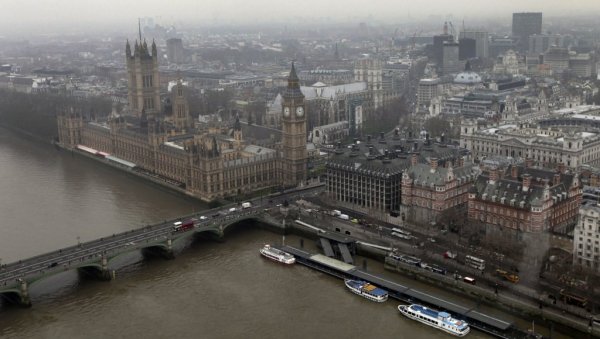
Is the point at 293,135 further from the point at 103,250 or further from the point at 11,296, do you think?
the point at 11,296

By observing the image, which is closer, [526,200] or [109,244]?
[526,200]

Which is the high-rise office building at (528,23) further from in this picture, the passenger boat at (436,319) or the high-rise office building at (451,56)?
the passenger boat at (436,319)

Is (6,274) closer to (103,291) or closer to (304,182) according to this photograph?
(103,291)

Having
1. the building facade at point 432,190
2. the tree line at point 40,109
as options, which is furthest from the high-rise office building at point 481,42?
the building facade at point 432,190

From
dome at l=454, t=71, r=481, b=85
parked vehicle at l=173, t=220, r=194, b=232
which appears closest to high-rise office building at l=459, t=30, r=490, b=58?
dome at l=454, t=71, r=481, b=85

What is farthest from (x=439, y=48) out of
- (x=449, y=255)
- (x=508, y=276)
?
(x=508, y=276)

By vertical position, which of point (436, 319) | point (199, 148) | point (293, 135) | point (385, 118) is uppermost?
point (293, 135)
